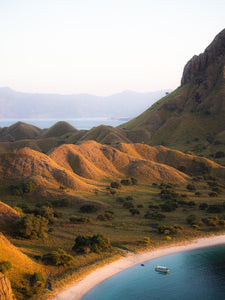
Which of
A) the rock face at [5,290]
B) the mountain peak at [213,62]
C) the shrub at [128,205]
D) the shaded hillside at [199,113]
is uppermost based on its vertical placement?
the mountain peak at [213,62]

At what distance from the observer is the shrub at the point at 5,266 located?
39.9m

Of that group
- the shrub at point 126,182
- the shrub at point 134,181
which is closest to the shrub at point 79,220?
the shrub at point 126,182

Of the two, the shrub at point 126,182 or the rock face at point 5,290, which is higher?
the rock face at point 5,290

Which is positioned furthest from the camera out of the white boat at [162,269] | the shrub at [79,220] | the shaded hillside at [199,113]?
the shaded hillside at [199,113]

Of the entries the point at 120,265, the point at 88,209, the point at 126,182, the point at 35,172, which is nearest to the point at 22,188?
the point at 35,172

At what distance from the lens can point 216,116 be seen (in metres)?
175

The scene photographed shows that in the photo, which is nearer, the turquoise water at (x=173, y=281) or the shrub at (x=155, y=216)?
the turquoise water at (x=173, y=281)

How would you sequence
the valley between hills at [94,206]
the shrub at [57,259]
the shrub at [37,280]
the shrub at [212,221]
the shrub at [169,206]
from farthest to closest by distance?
the shrub at [169,206] → the shrub at [212,221] → the shrub at [57,259] → the valley between hills at [94,206] → the shrub at [37,280]

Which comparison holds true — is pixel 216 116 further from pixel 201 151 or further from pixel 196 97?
pixel 201 151

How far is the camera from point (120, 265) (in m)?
50.0

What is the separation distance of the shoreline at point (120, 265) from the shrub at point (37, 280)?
8.53 feet

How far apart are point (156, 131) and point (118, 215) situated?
4774 inches

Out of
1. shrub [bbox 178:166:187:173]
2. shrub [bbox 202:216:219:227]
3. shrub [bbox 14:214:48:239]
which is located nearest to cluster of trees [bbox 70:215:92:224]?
shrub [bbox 14:214:48:239]

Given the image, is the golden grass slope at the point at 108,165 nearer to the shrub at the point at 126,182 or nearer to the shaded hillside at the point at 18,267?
the shrub at the point at 126,182
